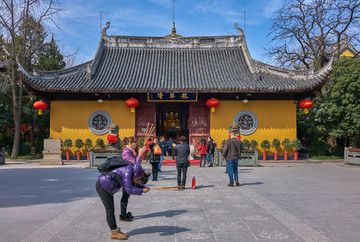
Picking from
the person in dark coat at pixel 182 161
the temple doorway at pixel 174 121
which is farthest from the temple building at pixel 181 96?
the person in dark coat at pixel 182 161

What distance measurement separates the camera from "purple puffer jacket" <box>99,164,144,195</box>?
3.46m

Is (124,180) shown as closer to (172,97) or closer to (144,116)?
(172,97)

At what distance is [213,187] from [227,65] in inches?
455

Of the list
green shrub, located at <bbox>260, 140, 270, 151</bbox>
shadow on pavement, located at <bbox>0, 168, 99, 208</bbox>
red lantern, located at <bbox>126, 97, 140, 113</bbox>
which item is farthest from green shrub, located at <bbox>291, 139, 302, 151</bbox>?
shadow on pavement, located at <bbox>0, 168, 99, 208</bbox>

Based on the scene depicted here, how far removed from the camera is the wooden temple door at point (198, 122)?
1576 cm

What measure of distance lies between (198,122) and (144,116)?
3189mm

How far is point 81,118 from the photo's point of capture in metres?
15.7

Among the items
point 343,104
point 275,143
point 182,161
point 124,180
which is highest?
point 343,104

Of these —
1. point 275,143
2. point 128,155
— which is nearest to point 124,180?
point 128,155

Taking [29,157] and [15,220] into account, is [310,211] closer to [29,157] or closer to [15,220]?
[15,220]

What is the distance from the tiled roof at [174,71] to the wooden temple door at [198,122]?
153 cm

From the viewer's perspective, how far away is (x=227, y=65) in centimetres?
1736

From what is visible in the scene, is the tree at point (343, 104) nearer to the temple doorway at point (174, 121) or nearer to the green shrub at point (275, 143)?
the green shrub at point (275, 143)

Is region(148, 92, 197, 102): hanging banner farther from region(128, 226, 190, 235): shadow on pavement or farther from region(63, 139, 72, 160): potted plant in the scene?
region(128, 226, 190, 235): shadow on pavement
